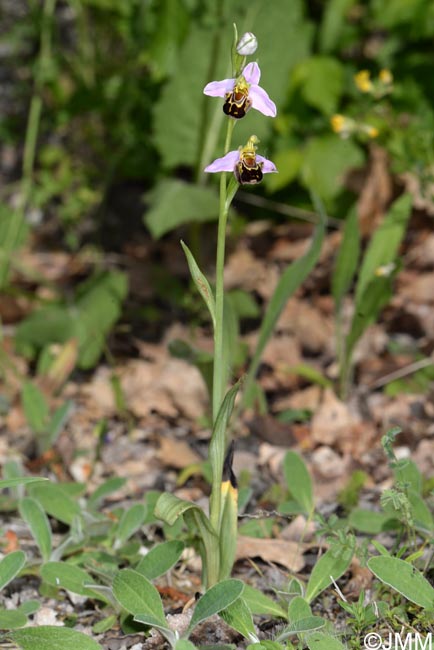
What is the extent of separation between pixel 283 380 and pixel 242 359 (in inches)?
8.4

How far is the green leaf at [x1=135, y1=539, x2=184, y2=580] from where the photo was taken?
1.91 m

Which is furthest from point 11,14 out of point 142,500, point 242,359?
point 142,500

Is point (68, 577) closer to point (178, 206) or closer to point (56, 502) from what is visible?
point (56, 502)

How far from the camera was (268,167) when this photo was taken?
1.70 metres

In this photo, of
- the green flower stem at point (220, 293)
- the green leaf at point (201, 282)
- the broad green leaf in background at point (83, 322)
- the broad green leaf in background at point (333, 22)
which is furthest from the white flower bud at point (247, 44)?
the broad green leaf in background at point (333, 22)

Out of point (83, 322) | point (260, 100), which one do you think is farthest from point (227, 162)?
point (83, 322)

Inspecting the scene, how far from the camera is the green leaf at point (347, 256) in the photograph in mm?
2906

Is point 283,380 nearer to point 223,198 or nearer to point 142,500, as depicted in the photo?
point 142,500

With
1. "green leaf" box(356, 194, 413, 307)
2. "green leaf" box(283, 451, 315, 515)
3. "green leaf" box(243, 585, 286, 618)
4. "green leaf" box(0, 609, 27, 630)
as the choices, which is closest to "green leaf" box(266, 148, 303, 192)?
"green leaf" box(356, 194, 413, 307)

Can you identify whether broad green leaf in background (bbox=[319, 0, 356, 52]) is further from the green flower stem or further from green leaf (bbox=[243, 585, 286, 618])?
green leaf (bbox=[243, 585, 286, 618])

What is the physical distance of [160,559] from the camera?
6.33ft

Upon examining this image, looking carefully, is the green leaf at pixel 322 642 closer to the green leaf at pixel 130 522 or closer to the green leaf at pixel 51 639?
the green leaf at pixel 51 639

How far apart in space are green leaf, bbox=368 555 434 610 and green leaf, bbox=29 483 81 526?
0.83 meters

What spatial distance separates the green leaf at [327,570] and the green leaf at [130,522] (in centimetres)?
47
